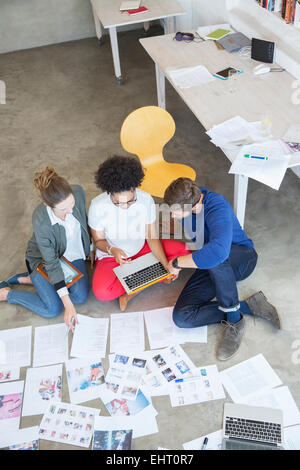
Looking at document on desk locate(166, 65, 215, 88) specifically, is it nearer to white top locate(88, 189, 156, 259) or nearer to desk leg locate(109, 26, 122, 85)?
white top locate(88, 189, 156, 259)

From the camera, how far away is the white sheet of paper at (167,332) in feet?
8.45

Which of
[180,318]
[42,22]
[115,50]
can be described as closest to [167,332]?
[180,318]

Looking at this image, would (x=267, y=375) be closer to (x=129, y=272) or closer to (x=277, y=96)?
(x=129, y=272)

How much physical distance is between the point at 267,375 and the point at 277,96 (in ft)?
5.94

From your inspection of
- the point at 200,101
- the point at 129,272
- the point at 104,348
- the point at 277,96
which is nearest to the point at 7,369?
the point at 104,348

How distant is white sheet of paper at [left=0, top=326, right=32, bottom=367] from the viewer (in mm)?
2588

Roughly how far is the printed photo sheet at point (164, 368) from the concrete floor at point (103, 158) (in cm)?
5

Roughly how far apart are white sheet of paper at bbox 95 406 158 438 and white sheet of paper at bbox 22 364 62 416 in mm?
285

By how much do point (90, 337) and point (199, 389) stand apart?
28.1 inches

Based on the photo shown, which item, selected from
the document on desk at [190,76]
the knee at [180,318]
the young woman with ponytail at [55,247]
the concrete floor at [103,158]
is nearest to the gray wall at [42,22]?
the concrete floor at [103,158]

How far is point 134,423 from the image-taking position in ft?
7.39

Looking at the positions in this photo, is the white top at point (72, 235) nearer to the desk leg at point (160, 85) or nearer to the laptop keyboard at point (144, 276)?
the laptop keyboard at point (144, 276)

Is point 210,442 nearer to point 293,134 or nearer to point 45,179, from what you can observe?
point 45,179

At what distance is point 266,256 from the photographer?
Answer: 296 centimetres
